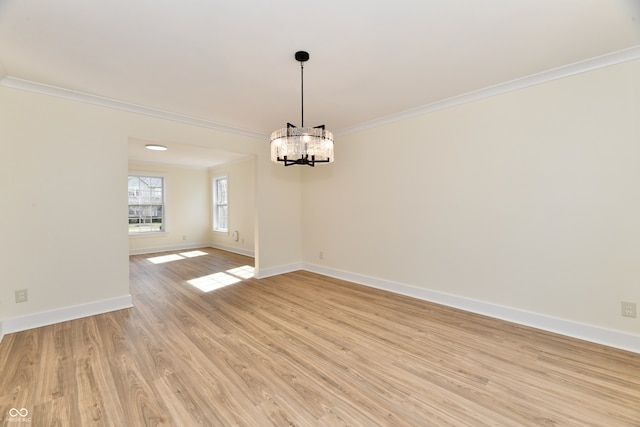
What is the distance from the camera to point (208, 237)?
27.7 ft

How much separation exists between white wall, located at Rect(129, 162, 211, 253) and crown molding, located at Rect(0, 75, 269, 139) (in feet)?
13.9

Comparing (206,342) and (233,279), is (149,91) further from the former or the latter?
(233,279)

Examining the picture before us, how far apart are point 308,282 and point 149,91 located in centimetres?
342

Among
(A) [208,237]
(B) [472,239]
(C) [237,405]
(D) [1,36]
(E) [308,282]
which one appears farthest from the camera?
(A) [208,237]

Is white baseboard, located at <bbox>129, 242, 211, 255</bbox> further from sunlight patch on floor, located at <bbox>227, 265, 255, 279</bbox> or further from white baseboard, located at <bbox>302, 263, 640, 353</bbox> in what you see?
white baseboard, located at <bbox>302, 263, 640, 353</bbox>

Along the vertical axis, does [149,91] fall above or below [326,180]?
above

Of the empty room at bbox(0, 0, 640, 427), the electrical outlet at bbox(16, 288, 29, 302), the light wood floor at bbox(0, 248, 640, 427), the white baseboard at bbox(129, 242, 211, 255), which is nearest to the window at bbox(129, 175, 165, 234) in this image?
Result: the white baseboard at bbox(129, 242, 211, 255)

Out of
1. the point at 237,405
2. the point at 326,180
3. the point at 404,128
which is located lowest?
the point at 237,405

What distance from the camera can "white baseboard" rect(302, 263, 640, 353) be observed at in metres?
2.38

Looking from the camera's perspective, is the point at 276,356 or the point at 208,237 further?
the point at 208,237

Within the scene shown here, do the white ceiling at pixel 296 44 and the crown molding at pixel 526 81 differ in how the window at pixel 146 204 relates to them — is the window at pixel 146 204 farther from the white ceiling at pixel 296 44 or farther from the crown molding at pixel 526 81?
the crown molding at pixel 526 81

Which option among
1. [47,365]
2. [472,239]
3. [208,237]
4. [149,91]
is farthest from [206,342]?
[208,237]

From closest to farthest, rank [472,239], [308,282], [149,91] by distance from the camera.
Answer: [149,91], [472,239], [308,282]

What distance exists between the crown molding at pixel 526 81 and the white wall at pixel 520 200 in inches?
2.4
